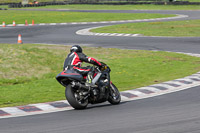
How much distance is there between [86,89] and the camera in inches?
393

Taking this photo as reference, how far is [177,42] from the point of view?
28328 mm

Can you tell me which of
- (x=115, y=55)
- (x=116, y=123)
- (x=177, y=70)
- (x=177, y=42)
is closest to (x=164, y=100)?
(x=116, y=123)

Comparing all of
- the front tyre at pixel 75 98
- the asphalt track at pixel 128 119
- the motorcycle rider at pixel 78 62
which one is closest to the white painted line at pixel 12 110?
the asphalt track at pixel 128 119

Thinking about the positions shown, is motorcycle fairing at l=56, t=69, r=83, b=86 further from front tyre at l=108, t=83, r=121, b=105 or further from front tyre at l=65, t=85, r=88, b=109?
front tyre at l=108, t=83, r=121, b=105

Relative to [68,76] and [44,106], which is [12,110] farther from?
[68,76]

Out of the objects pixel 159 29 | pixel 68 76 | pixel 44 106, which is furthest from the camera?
pixel 159 29

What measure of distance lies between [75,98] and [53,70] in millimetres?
7174

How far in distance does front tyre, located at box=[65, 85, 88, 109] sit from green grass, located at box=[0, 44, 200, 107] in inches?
65.6

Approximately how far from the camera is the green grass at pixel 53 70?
41.0 ft

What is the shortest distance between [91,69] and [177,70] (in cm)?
726

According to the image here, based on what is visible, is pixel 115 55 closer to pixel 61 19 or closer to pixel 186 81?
pixel 186 81

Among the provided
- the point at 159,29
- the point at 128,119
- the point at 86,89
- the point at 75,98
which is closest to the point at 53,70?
the point at 86,89

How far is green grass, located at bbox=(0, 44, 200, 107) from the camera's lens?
1250 centimetres

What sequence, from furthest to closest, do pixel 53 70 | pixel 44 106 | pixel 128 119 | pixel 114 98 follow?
1. pixel 53 70
2. pixel 114 98
3. pixel 44 106
4. pixel 128 119
